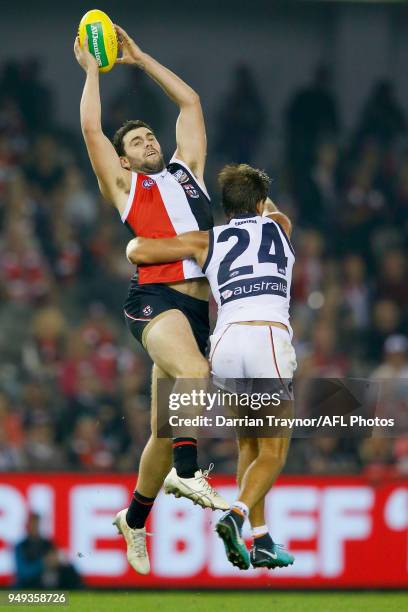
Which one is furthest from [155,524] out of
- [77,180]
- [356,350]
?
[77,180]

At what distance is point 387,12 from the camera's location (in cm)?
1717

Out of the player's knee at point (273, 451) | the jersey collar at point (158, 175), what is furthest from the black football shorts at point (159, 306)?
the player's knee at point (273, 451)

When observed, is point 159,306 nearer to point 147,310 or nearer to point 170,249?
point 147,310

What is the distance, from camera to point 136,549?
28.2 ft

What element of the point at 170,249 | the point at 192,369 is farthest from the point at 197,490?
the point at 170,249

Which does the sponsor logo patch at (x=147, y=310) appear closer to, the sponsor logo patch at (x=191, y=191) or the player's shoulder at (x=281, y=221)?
the sponsor logo patch at (x=191, y=191)

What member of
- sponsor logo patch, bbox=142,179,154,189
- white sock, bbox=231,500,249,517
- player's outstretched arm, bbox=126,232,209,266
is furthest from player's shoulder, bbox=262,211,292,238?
white sock, bbox=231,500,249,517

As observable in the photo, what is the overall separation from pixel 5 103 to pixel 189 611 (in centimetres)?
856

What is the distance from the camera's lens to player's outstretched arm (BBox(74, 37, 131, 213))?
8.16m

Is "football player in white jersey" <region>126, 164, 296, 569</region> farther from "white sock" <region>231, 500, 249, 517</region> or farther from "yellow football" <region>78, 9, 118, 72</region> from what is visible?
"yellow football" <region>78, 9, 118, 72</region>

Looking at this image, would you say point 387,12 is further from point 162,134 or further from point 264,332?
point 264,332

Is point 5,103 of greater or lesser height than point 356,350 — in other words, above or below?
above

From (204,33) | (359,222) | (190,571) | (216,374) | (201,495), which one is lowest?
(190,571)

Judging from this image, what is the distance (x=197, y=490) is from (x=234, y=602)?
325 cm
